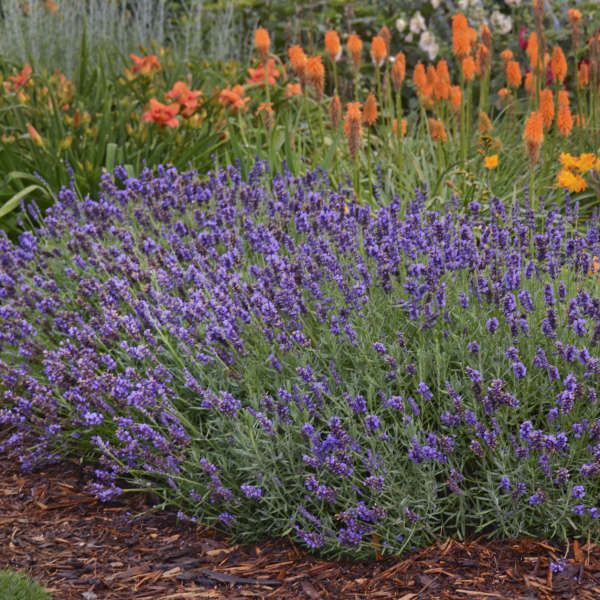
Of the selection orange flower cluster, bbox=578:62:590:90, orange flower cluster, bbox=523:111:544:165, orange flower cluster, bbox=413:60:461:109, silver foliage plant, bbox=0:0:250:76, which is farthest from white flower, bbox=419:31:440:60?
orange flower cluster, bbox=523:111:544:165

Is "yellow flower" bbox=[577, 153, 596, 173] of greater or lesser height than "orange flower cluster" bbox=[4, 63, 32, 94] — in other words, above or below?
below

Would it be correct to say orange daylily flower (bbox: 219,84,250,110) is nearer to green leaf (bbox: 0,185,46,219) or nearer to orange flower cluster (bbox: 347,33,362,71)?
orange flower cluster (bbox: 347,33,362,71)

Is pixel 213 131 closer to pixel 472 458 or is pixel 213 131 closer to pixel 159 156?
pixel 159 156

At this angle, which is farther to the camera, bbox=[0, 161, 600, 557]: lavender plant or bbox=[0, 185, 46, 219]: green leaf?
bbox=[0, 185, 46, 219]: green leaf

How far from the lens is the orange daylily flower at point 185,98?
5.30 metres

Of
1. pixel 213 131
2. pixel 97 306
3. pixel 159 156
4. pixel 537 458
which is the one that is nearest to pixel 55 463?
pixel 97 306

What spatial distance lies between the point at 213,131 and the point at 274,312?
10.8 feet

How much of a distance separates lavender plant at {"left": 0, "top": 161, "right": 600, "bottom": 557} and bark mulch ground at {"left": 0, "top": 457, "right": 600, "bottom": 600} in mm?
75

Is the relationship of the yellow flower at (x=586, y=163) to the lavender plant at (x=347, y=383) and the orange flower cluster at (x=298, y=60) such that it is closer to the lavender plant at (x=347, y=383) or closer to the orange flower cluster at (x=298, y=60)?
the lavender plant at (x=347, y=383)

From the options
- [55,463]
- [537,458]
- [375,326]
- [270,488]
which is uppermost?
[375,326]

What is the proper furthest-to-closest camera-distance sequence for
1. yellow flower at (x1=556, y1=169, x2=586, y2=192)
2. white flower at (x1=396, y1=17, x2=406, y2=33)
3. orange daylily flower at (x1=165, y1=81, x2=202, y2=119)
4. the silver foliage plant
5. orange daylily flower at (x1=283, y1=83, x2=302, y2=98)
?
white flower at (x1=396, y1=17, x2=406, y2=33)
the silver foliage plant
orange daylily flower at (x1=283, y1=83, x2=302, y2=98)
orange daylily flower at (x1=165, y1=81, x2=202, y2=119)
yellow flower at (x1=556, y1=169, x2=586, y2=192)

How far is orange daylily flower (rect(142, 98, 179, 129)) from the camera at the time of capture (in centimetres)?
514

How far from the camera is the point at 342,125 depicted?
5738 mm

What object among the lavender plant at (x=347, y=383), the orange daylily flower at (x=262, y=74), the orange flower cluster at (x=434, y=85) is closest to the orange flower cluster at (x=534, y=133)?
the lavender plant at (x=347, y=383)
